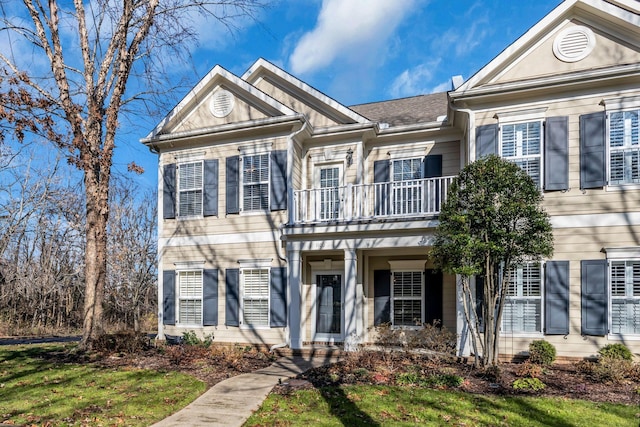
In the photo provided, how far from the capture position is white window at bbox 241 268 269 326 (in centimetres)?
1164

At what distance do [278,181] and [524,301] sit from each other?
6.65m

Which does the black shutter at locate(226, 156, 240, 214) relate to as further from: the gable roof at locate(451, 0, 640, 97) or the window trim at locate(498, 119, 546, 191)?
the window trim at locate(498, 119, 546, 191)

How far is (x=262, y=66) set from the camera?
1327 cm

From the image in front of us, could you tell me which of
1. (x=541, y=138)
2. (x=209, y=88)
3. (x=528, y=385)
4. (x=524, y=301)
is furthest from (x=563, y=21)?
(x=209, y=88)

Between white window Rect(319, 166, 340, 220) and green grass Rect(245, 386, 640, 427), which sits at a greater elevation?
white window Rect(319, 166, 340, 220)

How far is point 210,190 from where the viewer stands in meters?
12.4

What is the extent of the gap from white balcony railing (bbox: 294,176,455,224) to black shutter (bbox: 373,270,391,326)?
181 cm

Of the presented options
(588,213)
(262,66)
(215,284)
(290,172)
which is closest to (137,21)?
(262,66)

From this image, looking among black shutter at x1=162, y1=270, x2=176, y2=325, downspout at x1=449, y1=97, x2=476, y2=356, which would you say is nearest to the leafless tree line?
black shutter at x1=162, y1=270, x2=176, y2=325

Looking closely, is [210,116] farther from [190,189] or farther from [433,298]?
[433,298]

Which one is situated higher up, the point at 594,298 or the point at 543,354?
the point at 594,298

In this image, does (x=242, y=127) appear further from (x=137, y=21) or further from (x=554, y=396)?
(x=554, y=396)

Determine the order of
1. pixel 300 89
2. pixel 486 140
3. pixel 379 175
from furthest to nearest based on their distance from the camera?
pixel 300 89 < pixel 379 175 < pixel 486 140

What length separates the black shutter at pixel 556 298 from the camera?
29.4 ft
